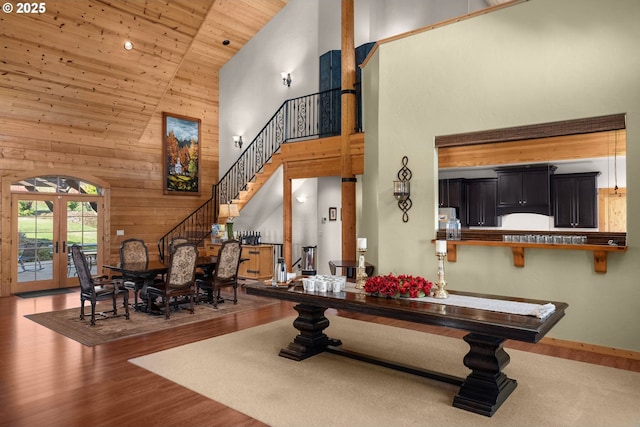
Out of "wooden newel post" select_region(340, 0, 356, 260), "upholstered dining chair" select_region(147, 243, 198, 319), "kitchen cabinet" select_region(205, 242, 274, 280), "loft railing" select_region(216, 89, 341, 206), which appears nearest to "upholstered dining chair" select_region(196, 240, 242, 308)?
"upholstered dining chair" select_region(147, 243, 198, 319)

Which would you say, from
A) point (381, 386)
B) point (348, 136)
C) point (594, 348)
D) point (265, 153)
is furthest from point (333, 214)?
point (381, 386)

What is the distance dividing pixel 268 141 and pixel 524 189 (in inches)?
246

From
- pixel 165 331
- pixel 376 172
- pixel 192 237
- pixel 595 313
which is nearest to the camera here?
pixel 595 313

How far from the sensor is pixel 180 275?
614 cm

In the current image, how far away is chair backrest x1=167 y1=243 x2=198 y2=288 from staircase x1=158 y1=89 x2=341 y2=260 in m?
3.69

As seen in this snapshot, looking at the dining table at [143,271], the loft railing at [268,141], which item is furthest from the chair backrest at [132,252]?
the loft railing at [268,141]

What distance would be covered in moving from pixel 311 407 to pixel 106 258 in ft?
25.4

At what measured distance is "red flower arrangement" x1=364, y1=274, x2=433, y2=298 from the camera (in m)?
3.84

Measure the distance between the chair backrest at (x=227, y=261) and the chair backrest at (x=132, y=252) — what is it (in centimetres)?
141

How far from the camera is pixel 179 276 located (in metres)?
6.13

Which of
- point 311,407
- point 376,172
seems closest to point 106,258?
point 376,172

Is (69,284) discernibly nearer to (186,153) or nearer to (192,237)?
(192,237)

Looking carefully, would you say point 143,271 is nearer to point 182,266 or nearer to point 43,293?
point 182,266

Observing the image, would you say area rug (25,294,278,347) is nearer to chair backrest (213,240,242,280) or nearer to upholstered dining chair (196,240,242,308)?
upholstered dining chair (196,240,242,308)
